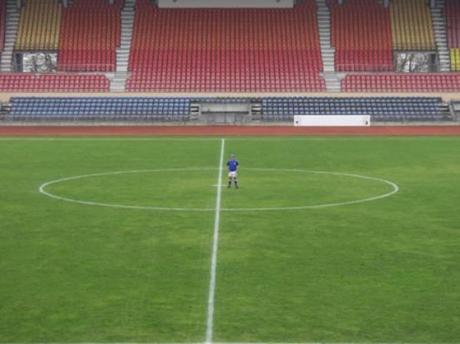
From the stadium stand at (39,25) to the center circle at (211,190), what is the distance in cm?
4187

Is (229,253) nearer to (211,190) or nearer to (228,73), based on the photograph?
(211,190)

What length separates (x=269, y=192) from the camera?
32.8 m

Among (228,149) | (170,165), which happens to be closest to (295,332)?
(170,165)

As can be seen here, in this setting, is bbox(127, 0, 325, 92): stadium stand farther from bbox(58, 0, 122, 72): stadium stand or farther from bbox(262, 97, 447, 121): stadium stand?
bbox(262, 97, 447, 121): stadium stand

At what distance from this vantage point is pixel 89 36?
79375mm

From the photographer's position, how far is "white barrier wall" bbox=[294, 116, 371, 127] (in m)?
66.9

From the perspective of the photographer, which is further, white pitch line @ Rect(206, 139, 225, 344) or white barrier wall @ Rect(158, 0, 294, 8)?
white barrier wall @ Rect(158, 0, 294, 8)

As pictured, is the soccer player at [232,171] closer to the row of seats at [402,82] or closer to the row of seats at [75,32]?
the row of seats at [402,82]

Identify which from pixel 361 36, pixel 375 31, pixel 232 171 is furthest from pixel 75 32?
→ pixel 232 171

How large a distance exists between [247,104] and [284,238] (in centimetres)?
4763

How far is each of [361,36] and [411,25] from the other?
14.7 feet

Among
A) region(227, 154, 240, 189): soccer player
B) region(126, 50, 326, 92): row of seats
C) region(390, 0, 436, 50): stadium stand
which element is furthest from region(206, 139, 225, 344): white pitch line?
region(390, 0, 436, 50): stadium stand

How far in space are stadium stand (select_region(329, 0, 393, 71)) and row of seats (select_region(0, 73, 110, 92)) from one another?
64.0ft

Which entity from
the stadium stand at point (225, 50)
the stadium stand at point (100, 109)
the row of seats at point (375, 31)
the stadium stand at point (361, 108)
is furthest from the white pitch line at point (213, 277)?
the row of seats at point (375, 31)
